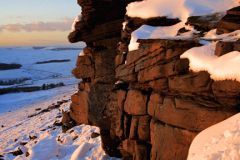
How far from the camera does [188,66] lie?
4.64 m

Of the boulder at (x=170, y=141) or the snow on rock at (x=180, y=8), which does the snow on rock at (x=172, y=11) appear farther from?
the boulder at (x=170, y=141)

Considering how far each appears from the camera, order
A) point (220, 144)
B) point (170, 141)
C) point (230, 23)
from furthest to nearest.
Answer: point (230, 23)
point (170, 141)
point (220, 144)

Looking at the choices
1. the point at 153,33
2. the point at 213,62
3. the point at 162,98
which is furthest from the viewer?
the point at 153,33

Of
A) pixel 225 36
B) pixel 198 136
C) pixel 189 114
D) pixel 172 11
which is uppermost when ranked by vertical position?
pixel 172 11

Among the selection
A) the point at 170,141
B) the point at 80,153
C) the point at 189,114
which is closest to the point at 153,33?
the point at 189,114

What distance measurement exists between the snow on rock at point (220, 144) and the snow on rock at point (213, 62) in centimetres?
90

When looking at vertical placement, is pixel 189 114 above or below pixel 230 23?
below

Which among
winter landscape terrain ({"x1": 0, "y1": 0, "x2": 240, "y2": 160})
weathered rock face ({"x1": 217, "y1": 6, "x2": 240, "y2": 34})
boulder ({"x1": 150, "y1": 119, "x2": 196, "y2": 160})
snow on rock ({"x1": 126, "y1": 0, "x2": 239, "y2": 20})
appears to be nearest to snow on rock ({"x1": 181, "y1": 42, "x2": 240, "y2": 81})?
winter landscape terrain ({"x1": 0, "y1": 0, "x2": 240, "y2": 160})

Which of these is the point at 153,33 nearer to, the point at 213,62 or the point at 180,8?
the point at 180,8

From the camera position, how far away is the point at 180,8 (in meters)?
6.55

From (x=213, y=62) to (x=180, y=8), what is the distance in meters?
3.35

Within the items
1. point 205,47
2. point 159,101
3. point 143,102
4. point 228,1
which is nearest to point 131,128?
point 143,102

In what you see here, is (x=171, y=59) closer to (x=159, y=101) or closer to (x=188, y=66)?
(x=188, y=66)

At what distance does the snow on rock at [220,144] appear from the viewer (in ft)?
8.95
